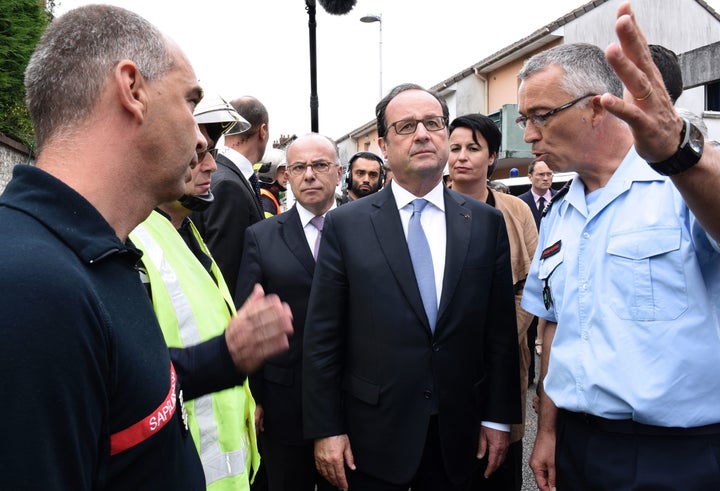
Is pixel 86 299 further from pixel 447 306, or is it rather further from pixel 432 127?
pixel 432 127

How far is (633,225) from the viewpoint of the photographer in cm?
189

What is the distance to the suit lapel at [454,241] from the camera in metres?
2.44

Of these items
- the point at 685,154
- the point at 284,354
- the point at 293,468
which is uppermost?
the point at 685,154

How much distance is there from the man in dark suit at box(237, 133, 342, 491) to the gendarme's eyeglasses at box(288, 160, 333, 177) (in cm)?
35

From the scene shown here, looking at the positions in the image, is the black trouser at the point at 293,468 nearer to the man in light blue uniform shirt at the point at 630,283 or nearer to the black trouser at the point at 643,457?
the man in light blue uniform shirt at the point at 630,283

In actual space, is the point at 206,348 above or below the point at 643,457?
above

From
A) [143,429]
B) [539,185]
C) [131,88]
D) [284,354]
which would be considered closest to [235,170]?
[284,354]

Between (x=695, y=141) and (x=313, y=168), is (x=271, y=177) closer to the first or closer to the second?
(x=313, y=168)

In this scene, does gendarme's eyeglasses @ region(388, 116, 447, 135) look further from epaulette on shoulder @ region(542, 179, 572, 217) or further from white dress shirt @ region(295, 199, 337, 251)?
white dress shirt @ region(295, 199, 337, 251)

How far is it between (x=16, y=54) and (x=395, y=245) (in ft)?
35.1

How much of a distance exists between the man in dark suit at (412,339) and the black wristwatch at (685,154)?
1.13 meters

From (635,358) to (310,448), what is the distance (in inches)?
73.6

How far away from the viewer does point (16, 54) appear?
33.9ft

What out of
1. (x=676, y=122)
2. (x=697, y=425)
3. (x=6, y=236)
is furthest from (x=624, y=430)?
(x=6, y=236)
